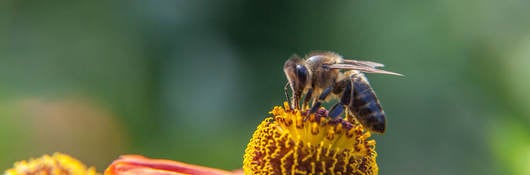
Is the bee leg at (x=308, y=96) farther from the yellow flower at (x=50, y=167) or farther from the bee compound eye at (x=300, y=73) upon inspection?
the yellow flower at (x=50, y=167)

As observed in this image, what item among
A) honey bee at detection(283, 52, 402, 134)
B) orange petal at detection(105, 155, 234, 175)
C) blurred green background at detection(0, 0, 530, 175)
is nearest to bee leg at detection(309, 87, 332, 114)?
honey bee at detection(283, 52, 402, 134)

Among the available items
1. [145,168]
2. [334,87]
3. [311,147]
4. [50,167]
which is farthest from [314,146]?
[50,167]

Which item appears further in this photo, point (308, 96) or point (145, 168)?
point (145, 168)

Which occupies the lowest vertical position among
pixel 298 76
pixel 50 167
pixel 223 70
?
pixel 223 70

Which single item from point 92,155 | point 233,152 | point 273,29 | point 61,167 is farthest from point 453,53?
point 61,167

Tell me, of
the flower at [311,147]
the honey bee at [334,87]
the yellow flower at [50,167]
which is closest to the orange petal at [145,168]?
the flower at [311,147]

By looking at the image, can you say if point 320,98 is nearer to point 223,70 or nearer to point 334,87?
point 334,87

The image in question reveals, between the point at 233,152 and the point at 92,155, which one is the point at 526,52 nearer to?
the point at 233,152
